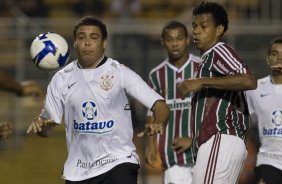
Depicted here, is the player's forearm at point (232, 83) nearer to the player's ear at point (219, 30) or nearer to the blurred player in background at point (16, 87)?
the player's ear at point (219, 30)

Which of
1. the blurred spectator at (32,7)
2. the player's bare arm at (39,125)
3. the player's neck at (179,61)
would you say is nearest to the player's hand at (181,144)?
the player's neck at (179,61)

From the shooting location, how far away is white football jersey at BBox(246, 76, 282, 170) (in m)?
8.12

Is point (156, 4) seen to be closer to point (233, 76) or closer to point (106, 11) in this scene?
point (106, 11)

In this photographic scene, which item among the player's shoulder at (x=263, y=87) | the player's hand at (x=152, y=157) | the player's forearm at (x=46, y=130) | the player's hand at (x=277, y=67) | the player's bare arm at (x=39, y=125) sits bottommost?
the player's hand at (x=152, y=157)

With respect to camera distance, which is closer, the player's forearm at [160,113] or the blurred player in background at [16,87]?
the player's forearm at [160,113]

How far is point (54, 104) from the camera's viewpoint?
7102 millimetres

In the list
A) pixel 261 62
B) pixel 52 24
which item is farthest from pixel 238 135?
pixel 52 24

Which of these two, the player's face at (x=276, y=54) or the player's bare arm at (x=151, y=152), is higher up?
the player's face at (x=276, y=54)

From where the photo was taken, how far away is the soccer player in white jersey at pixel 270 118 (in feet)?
26.4

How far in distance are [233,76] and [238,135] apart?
532 millimetres

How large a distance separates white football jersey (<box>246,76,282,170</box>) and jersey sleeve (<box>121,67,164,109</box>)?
1.86 meters

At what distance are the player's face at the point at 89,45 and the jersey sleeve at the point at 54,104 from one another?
0.34 m

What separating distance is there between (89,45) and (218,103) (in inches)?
49.2

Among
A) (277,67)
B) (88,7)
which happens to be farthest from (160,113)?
(88,7)
